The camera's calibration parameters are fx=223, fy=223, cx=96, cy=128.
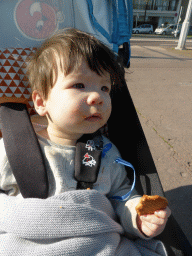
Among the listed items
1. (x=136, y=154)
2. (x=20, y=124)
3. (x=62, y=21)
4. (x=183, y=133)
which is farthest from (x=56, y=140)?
(x=183, y=133)

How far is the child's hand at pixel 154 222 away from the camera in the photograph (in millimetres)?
819

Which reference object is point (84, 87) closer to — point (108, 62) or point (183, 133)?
point (108, 62)

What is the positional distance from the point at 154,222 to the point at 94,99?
53 cm

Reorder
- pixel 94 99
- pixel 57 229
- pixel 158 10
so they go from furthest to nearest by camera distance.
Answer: pixel 158 10, pixel 94 99, pixel 57 229

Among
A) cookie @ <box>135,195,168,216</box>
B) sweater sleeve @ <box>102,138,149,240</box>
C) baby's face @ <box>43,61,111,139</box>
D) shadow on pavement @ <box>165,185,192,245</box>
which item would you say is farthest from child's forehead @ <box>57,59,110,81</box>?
shadow on pavement @ <box>165,185,192,245</box>

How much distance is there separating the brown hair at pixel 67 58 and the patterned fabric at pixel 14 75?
7.3 inches

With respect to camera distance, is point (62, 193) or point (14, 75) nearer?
point (62, 193)

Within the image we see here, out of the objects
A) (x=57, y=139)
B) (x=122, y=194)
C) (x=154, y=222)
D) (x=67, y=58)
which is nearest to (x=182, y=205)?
(x=122, y=194)

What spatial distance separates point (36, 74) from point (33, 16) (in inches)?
19.7

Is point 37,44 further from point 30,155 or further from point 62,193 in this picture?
point 62,193

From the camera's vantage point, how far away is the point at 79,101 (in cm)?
93

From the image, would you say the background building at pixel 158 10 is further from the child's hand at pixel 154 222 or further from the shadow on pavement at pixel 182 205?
the child's hand at pixel 154 222

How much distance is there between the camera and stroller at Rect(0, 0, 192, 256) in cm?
108

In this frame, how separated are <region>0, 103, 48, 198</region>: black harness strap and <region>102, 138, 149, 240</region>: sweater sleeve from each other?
35cm
